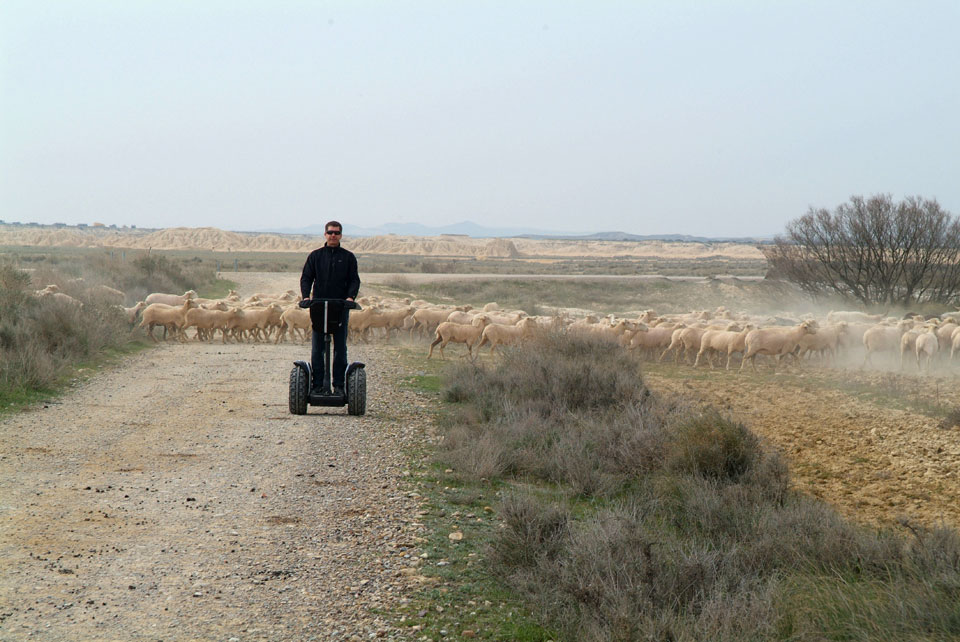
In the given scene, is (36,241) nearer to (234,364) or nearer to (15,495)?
(234,364)

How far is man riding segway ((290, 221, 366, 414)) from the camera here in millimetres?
10125

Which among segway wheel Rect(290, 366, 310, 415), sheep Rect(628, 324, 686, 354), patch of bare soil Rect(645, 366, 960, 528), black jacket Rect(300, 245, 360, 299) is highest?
black jacket Rect(300, 245, 360, 299)

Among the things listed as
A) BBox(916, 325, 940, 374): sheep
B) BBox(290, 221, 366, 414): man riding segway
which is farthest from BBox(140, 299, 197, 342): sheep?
BBox(916, 325, 940, 374): sheep

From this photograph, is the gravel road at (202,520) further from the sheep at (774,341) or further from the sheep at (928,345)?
the sheep at (928,345)

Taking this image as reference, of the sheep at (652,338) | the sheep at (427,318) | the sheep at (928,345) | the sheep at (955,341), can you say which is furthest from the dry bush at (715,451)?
the sheep at (427,318)

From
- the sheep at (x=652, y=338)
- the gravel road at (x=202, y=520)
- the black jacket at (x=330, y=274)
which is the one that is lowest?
the sheep at (x=652, y=338)

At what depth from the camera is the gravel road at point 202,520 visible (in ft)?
15.6

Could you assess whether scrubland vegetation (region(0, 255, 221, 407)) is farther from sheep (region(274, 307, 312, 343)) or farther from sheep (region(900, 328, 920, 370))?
sheep (region(900, 328, 920, 370))

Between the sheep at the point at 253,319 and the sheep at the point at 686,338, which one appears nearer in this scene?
the sheep at the point at 686,338

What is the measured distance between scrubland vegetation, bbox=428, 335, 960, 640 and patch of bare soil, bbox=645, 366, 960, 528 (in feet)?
3.97

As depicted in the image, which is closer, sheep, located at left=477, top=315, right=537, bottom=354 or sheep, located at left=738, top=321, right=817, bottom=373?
sheep, located at left=738, top=321, right=817, bottom=373

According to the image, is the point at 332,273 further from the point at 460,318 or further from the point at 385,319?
the point at 385,319

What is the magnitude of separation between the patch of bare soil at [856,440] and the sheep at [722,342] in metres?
2.74

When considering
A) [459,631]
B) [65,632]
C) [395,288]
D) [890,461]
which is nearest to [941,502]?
[890,461]
